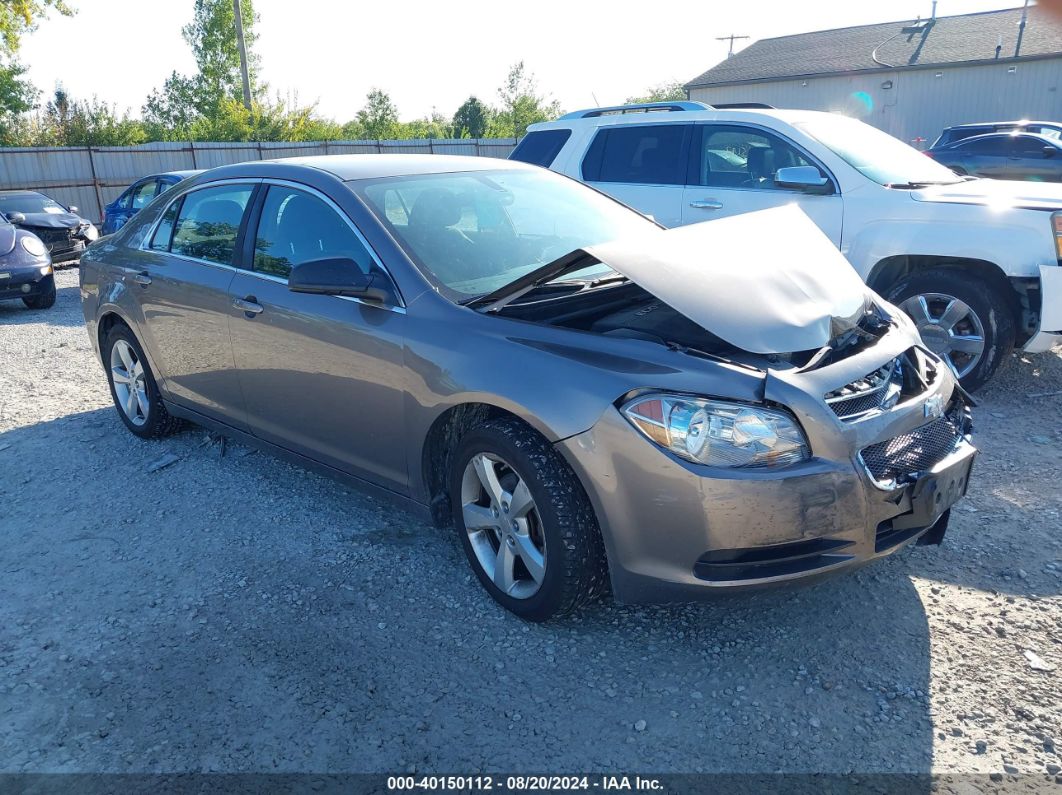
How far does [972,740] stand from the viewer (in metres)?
2.53

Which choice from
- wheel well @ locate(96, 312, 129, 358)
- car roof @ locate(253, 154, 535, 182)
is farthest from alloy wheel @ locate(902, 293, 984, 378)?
wheel well @ locate(96, 312, 129, 358)

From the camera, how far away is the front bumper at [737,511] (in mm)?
2641

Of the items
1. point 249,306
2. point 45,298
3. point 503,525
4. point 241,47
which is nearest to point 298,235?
point 249,306

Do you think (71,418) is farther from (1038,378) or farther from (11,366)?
(1038,378)

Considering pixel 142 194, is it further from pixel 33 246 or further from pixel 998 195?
pixel 998 195

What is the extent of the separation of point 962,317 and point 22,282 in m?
10.3

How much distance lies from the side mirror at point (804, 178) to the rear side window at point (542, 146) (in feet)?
7.50

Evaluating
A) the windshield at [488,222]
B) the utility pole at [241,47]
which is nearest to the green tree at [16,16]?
the utility pole at [241,47]

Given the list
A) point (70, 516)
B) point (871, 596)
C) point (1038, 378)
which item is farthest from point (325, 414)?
point (1038, 378)

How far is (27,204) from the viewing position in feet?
47.1

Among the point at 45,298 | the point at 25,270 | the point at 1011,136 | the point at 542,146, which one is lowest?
the point at 45,298

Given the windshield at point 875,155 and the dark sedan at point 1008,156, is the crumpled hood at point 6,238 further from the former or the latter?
the dark sedan at point 1008,156

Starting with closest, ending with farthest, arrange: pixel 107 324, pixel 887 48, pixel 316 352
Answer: pixel 316 352, pixel 107 324, pixel 887 48

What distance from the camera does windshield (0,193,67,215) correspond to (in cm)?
1412
